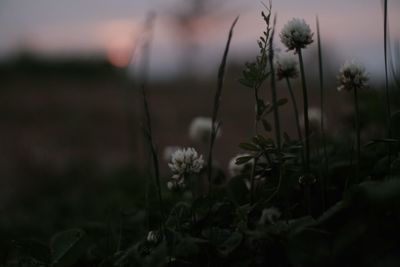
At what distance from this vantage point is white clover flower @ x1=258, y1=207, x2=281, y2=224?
1.36 m

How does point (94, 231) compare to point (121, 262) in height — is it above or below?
below

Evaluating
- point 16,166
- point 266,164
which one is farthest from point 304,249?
point 16,166

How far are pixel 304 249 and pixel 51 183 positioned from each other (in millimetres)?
3352

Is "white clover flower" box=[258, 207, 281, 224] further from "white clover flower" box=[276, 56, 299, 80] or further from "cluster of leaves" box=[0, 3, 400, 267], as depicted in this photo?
"white clover flower" box=[276, 56, 299, 80]

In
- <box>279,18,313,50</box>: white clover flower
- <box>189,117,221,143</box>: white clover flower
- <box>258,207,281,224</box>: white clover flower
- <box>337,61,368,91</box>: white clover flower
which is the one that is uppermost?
<box>279,18,313,50</box>: white clover flower

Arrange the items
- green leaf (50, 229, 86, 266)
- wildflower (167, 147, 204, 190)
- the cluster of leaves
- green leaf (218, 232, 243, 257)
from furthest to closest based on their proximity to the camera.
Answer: green leaf (50, 229, 86, 266) < wildflower (167, 147, 204, 190) < green leaf (218, 232, 243, 257) < the cluster of leaves

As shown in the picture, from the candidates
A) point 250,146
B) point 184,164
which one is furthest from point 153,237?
point 250,146

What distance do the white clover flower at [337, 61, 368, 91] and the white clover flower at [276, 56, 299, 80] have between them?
16cm

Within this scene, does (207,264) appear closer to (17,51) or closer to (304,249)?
(304,249)

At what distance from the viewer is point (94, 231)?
2238mm

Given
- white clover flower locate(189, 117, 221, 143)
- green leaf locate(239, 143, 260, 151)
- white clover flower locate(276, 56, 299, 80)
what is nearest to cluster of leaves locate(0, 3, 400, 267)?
green leaf locate(239, 143, 260, 151)

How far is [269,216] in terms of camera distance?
1356 millimetres

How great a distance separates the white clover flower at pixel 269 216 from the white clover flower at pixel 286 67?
1.55 feet

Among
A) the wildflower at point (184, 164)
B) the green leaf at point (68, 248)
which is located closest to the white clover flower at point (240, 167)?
the wildflower at point (184, 164)
